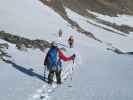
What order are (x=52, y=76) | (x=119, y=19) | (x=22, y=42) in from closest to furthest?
(x=52, y=76) → (x=22, y=42) → (x=119, y=19)

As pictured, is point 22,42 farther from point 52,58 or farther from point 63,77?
point 52,58

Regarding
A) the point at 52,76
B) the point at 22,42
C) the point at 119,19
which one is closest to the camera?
the point at 52,76

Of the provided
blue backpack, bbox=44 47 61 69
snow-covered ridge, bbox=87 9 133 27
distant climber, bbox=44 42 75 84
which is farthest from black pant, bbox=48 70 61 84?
snow-covered ridge, bbox=87 9 133 27

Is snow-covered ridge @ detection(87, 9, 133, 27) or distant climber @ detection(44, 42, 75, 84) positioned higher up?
snow-covered ridge @ detection(87, 9, 133, 27)

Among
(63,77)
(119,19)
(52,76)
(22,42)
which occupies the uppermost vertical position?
(119,19)

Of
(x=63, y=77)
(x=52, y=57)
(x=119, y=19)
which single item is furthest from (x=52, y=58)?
(x=119, y=19)

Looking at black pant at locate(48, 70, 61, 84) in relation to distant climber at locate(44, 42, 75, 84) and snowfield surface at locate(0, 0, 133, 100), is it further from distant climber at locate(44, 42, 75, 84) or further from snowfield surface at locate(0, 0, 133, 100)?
snowfield surface at locate(0, 0, 133, 100)

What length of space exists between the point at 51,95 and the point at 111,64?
39.4 feet

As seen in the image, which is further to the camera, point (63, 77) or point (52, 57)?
point (63, 77)

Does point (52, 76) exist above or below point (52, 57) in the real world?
below

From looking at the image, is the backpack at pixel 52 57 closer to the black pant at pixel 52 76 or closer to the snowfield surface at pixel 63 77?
the black pant at pixel 52 76

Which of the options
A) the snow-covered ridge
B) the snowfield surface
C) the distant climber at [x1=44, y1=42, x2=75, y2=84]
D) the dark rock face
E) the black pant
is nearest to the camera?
the snowfield surface

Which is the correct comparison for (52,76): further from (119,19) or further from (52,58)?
(119,19)

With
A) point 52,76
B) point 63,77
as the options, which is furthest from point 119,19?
point 52,76
